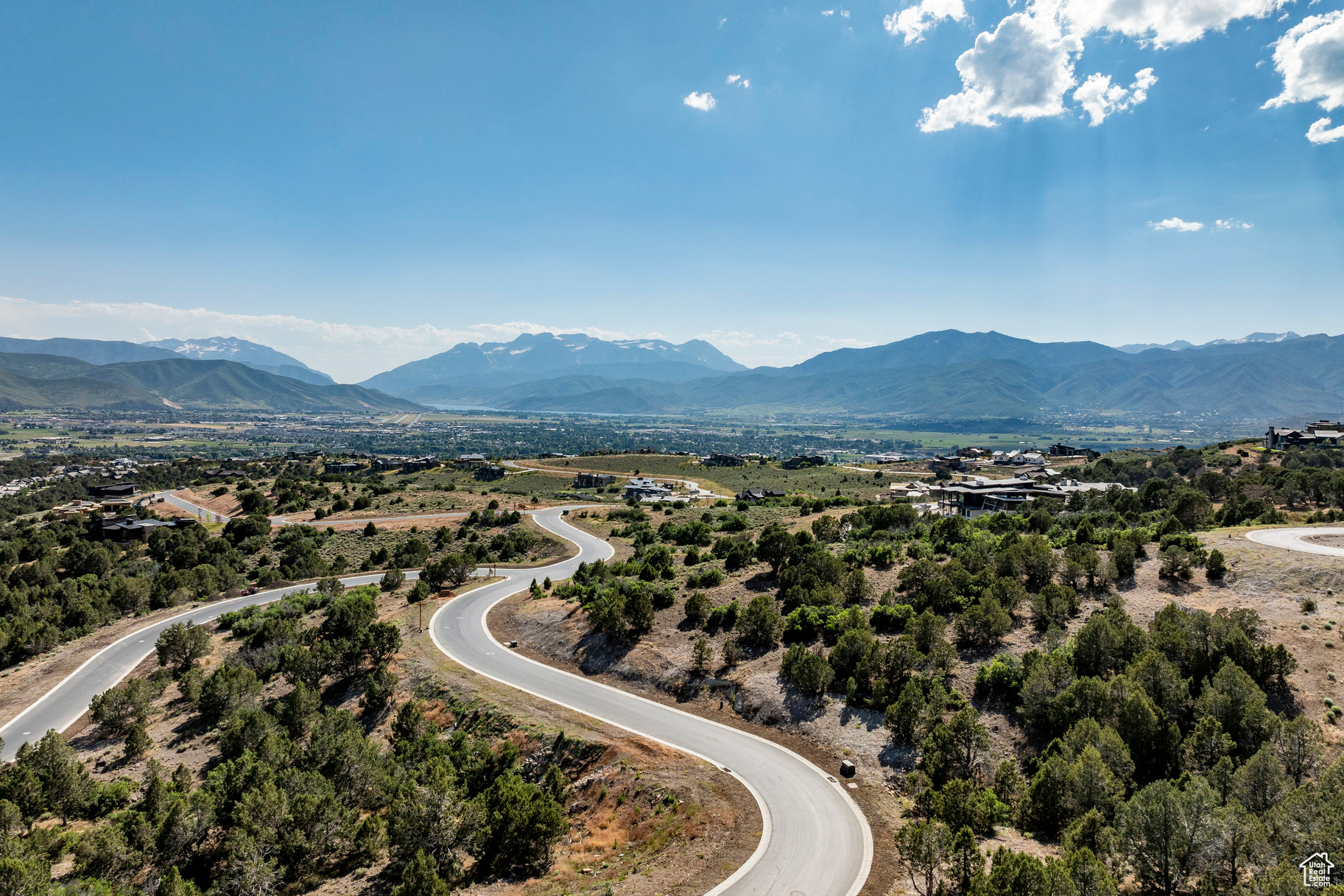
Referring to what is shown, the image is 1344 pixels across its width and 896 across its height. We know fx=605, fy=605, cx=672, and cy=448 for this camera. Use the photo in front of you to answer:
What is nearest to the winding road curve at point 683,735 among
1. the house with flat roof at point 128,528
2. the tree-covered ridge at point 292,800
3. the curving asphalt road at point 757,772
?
the curving asphalt road at point 757,772

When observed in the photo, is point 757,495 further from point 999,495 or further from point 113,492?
point 113,492

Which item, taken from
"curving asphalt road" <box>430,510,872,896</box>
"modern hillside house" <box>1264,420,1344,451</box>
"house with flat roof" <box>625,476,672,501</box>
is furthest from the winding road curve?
"modern hillside house" <box>1264,420,1344,451</box>

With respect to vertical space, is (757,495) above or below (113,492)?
above

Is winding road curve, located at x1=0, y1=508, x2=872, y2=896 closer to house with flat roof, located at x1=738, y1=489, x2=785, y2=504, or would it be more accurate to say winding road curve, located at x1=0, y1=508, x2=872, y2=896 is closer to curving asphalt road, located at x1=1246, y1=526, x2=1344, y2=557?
curving asphalt road, located at x1=1246, y1=526, x2=1344, y2=557

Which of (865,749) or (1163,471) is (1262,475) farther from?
(865,749)

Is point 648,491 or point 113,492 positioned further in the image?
point 648,491

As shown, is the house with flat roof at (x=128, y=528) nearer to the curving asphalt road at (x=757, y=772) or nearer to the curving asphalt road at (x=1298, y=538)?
the curving asphalt road at (x=757, y=772)

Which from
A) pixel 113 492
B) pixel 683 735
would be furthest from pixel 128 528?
pixel 683 735
